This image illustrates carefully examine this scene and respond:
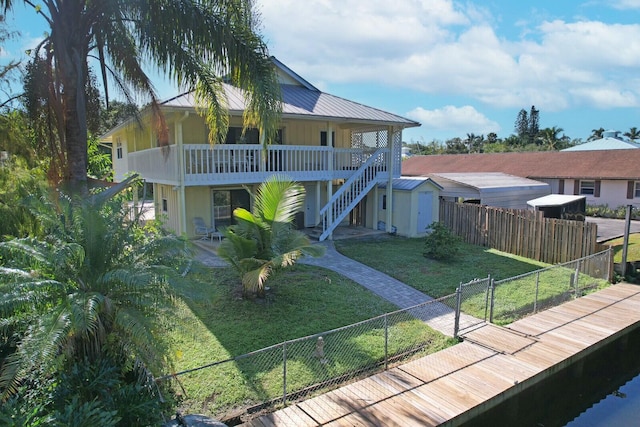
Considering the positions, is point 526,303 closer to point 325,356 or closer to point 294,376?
point 325,356

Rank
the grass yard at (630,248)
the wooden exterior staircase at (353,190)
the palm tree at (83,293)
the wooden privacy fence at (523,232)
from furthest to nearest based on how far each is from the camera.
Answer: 1. the wooden exterior staircase at (353,190)
2. the grass yard at (630,248)
3. the wooden privacy fence at (523,232)
4. the palm tree at (83,293)

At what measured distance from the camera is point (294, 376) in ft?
22.5

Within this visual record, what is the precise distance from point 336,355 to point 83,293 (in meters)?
4.33

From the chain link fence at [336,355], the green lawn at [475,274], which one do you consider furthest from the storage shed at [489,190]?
the chain link fence at [336,355]

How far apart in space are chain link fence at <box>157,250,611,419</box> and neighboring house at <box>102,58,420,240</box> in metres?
7.25

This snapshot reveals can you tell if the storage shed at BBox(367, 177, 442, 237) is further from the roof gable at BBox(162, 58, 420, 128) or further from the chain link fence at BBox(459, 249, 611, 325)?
the chain link fence at BBox(459, 249, 611, 325)

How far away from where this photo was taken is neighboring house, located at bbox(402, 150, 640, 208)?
2723cm

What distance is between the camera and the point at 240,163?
14.8 m

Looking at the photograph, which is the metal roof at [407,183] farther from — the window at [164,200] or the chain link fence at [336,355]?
the window at [164,200]

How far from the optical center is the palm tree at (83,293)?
438cm

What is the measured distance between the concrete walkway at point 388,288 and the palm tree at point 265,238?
1042 mm

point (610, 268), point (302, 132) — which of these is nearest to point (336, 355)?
point (610, 268)

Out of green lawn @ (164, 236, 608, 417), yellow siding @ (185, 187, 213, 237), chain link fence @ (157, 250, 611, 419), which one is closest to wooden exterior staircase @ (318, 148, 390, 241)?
green lawn @ (164, 236, 608, 417)

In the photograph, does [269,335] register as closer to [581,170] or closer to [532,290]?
[532,290]
